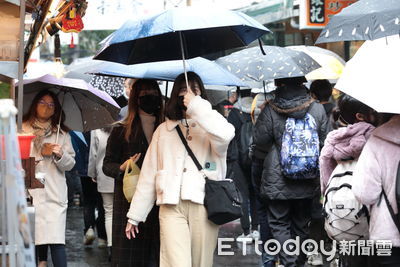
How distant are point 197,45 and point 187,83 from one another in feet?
3.35

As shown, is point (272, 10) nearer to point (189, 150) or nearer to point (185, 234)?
point (189, 150)

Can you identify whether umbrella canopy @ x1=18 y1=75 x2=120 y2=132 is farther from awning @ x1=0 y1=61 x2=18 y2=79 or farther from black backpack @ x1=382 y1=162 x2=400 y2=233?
black backpack @ x1=382 y1=162 x2=400 y2=233

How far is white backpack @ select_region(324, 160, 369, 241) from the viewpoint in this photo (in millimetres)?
6188

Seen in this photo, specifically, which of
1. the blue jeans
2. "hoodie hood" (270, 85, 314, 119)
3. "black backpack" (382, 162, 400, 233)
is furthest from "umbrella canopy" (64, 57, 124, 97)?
"black backpack" (382, 162, 400, 233)

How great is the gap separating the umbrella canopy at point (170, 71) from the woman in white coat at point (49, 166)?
58cm

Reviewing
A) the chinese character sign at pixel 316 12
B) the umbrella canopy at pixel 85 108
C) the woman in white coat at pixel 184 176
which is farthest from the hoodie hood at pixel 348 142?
the chinese character sign at pixel 316 12

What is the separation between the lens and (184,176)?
21.0 feet

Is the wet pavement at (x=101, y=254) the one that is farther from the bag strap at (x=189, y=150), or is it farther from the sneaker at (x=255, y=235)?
the bag strap at (x=189, y=150)

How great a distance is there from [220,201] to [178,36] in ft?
5.84

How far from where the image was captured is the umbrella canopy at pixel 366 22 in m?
5.62

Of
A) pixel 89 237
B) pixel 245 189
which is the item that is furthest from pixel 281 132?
pixel 89 237

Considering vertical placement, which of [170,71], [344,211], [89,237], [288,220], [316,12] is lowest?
[89,237]

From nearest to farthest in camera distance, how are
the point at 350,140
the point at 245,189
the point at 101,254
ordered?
the point at 350,140 < the point at 101,254 < the point at 245,189

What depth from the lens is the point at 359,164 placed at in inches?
225
